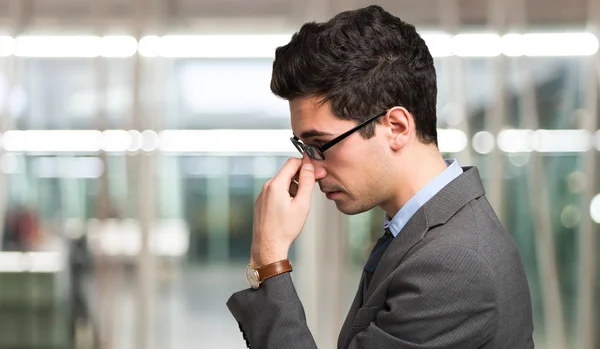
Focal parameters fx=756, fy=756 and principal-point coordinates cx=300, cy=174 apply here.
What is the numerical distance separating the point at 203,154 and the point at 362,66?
3.09m

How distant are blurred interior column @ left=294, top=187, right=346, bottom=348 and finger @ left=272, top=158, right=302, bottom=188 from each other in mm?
2685

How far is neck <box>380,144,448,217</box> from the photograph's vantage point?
1352 mm

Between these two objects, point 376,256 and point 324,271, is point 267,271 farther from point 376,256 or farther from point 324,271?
point 324,271

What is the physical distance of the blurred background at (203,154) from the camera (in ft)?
13.9

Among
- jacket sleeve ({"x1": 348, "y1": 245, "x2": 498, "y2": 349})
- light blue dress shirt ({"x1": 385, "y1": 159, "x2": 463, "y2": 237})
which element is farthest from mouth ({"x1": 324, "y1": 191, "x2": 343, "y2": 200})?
jacket sleeve ({"x1": 348, "y1": 245, "x2": 498, "y2": 349})

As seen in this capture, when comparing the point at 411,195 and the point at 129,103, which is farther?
the point at 129,103

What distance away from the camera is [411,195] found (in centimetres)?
135

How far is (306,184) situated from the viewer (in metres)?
1.42

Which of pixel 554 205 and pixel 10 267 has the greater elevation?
pixel 554 205

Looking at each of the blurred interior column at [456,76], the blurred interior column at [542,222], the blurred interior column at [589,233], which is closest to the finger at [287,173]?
the blurred interior column at [456,76]

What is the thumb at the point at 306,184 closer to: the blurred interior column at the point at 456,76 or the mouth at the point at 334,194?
the mouth at the point at 334,194

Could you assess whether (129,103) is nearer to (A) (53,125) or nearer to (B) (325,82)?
(A) (53,125)

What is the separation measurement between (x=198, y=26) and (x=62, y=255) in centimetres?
152

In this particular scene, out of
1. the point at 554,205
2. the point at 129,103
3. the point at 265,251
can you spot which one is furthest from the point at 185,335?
the point at 265,251
